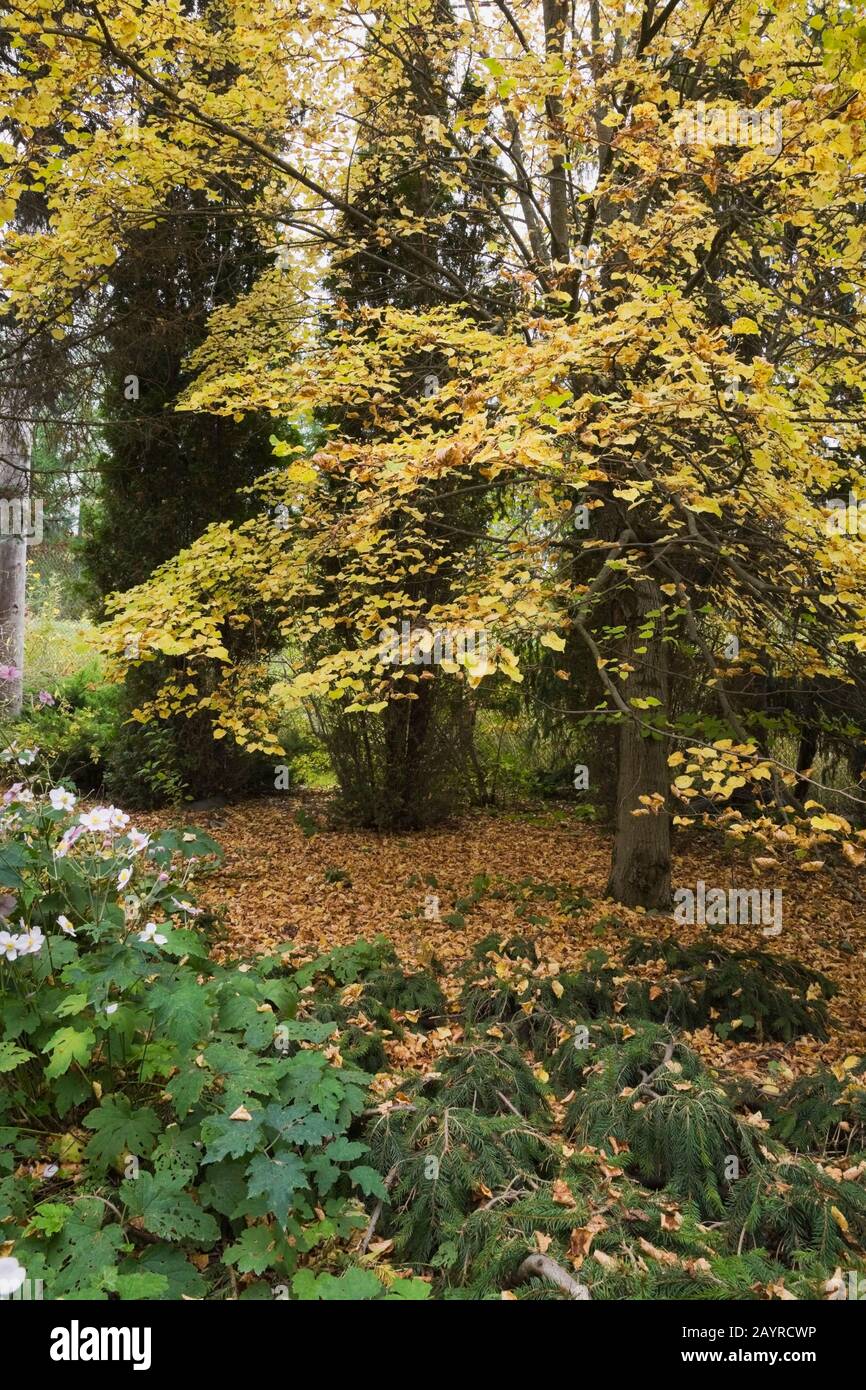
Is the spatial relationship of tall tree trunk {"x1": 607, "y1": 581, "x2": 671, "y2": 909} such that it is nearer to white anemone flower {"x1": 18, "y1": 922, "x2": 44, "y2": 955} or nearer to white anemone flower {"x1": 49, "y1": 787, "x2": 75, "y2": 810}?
white anemone flower {"x1": 49, "y1": 787, "x2": 75, "y2": 810}

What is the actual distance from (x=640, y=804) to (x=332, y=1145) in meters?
3.79

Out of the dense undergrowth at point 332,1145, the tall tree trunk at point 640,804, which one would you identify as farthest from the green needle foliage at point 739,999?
the tall tree trunk at point 640,804

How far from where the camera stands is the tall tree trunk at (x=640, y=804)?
19.1 ft

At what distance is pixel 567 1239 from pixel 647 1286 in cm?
30

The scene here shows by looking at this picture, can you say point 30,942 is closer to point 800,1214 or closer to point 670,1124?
point 670,1124

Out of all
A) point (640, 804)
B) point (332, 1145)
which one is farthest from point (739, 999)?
point (332, 1145)

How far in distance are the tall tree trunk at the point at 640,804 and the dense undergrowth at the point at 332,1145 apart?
93.4 inches

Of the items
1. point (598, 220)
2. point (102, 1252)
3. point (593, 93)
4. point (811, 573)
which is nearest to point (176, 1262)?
point (102, 1252)

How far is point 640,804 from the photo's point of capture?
586 centimetres

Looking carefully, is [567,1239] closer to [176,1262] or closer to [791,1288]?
[791,1288]

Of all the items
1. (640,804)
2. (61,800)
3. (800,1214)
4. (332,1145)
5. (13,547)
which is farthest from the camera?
(13,547)

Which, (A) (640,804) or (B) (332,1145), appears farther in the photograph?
(A) (640,804)

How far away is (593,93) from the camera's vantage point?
4344 millimetres

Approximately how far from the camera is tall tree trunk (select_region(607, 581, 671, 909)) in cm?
583
